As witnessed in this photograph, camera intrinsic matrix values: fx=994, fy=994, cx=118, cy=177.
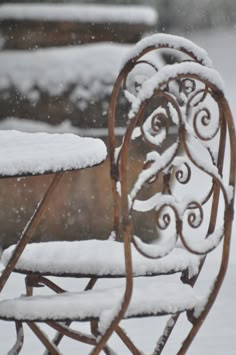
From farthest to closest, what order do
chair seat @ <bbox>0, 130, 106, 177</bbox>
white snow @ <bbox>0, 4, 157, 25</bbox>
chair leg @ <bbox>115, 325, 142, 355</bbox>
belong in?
1. white snow @ <bbox>0, 4, 157, 25</bbox>
2. chair leg @ <bbox>115, 325, 142, 355</bbox>
3. chair seat @ <bbox>0, 130, 106, 177</bbox>

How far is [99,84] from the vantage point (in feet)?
18.4

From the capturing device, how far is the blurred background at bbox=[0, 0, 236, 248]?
5.53m

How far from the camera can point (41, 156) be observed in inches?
92.7

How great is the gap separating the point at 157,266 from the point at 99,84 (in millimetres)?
3145

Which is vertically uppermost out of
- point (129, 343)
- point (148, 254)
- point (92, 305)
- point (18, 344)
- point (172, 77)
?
point (172, 77)

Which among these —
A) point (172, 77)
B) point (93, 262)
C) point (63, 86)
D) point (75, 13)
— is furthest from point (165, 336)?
point (75, 13)

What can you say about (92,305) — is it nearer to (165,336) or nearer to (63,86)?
(165,336)

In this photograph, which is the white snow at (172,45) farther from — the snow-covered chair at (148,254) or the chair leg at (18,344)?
the chair leg at (18,344)

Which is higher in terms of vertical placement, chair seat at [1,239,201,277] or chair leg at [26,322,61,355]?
chair seat at [1,239,201,277]

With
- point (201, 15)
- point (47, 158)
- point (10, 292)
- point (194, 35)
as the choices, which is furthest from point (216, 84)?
point (194, 35)

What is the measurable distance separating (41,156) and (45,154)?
3 centimetres

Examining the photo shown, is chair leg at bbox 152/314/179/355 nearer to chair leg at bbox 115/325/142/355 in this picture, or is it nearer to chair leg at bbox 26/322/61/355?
chair leg at bbox 115/325/142/355

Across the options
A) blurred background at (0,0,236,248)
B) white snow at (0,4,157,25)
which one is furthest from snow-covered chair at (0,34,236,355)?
white snow at (0,4,157,25)

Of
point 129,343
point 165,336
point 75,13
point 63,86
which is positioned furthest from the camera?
point 75,13
